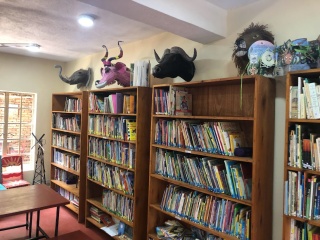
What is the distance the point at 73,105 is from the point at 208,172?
118 inches

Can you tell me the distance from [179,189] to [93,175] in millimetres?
1555

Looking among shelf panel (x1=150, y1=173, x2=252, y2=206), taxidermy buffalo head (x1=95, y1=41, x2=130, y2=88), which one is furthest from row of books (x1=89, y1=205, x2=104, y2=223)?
taxidermy buffalo head (x1=95, y1=41, x2=130, y2=88)

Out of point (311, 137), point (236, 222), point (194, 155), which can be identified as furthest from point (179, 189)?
point (311, 137)

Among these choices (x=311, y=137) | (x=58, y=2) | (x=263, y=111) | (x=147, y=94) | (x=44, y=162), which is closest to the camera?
(x=311, y=137)

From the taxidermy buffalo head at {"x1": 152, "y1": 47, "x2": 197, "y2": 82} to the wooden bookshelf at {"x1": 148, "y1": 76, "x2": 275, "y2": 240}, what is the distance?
14 cm

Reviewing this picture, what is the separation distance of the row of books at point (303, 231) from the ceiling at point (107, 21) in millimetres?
1632

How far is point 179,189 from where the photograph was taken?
8.23ft

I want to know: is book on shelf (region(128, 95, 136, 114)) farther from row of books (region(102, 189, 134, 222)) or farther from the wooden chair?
the wooden chair

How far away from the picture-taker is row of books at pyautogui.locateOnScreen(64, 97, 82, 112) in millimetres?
4113

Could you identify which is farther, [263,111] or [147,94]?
[147,94]

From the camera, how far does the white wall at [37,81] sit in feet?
14.9

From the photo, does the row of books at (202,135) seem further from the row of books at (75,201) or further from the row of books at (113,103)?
the row of books at (75,201)

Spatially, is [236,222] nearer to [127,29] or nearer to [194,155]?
[194,155]

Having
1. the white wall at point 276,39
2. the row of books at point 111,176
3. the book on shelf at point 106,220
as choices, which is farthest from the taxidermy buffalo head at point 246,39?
the book on shelf at point 106,220
